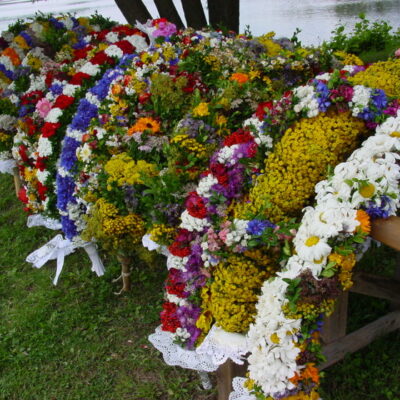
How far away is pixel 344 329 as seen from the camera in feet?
8.95

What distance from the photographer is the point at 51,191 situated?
4.33 m

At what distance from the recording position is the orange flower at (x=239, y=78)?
10.9 feet

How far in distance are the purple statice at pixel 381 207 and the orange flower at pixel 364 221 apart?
1.6 inches

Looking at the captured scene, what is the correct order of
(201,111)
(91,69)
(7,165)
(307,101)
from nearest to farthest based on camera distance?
(307,101), (201,111), (91,69), (7,165)

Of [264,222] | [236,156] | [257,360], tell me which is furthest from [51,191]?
[257,360]

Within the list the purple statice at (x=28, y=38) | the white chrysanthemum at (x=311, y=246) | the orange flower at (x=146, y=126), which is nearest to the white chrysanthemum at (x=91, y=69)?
the purple statice at (x=28, y=38)

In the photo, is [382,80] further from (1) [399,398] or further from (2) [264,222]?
(1) [399,398]

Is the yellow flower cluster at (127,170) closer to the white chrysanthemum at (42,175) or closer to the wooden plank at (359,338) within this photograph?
the white chrysanthemum at (42,175)

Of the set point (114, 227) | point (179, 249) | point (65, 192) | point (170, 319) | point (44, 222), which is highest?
point (179, 249)

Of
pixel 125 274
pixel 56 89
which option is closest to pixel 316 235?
pixel 125 274

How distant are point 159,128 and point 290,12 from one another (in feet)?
22.4

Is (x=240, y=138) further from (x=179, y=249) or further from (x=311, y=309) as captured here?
(x=311, y=309)

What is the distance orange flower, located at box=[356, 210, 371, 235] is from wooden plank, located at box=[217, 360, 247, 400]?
108cm

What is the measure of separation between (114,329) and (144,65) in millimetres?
2045
